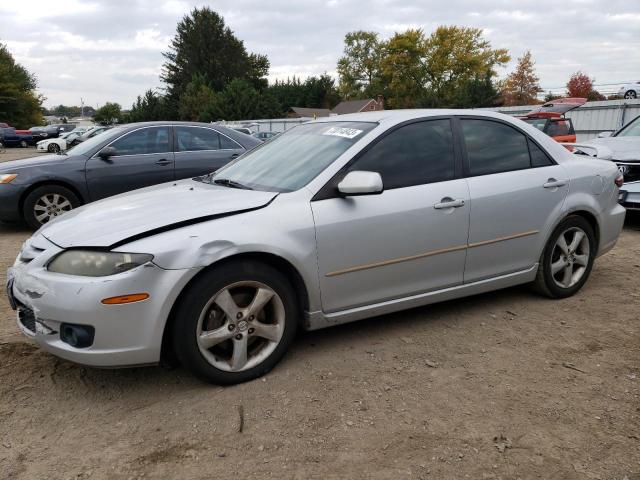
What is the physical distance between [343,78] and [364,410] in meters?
82.8

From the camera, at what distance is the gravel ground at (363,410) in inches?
91.7

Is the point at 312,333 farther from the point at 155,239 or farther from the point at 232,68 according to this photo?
the point at 232,68

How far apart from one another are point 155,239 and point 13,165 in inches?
216

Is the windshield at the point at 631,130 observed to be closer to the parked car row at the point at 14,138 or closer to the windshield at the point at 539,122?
the windshield at the point at 539,122

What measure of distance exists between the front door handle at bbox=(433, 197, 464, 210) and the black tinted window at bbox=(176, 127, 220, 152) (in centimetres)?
497

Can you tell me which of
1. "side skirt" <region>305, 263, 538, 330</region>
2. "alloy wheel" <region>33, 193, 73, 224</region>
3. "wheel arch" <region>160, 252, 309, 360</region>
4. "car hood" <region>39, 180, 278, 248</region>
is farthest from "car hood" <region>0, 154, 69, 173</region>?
"side skirt" <region>305, 263, 538, 330</region>

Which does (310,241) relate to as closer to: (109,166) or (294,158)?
(294,158)

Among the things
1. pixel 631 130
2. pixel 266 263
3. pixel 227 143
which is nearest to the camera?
pixel 266 263

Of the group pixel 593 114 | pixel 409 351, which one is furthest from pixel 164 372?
pixel 593 114

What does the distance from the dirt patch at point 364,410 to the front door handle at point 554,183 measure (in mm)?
1034

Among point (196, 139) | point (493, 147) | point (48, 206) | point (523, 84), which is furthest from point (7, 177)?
point (523, 84)

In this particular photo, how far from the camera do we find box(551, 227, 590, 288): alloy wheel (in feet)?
13.9

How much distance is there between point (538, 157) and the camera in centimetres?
410

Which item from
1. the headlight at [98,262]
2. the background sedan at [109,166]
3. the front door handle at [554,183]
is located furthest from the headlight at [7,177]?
the front door handle at [554,183]
